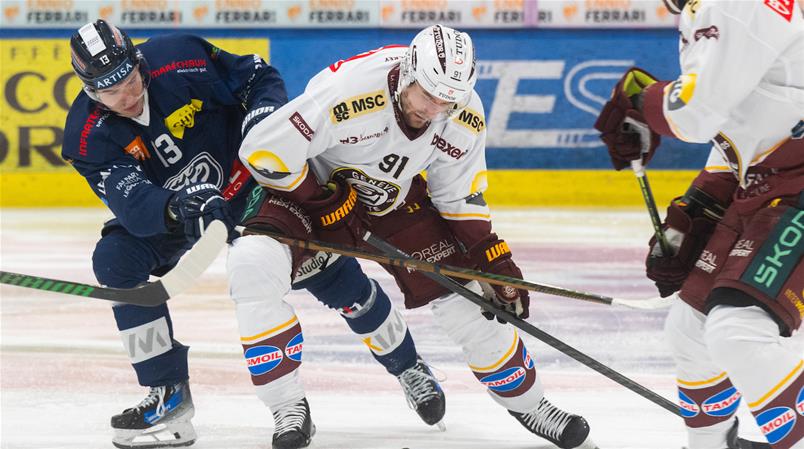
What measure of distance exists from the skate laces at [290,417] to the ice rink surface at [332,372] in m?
0.18

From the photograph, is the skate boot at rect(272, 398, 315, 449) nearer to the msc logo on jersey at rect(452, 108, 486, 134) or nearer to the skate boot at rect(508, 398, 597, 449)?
the skate boot at rect(508, 398, 597, 449)

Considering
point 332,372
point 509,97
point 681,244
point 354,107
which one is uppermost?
point 354,107

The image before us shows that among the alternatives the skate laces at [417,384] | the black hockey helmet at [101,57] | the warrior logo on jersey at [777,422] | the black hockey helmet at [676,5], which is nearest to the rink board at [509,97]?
the skate laces at [417,384]

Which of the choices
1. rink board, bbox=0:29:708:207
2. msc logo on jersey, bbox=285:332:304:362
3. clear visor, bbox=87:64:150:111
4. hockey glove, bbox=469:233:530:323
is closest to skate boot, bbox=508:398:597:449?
hockey glove, bbox=469:233:530:323

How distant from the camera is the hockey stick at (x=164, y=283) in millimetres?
2492

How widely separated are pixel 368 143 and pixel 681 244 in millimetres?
819

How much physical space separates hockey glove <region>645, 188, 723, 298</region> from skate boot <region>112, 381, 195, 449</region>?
131cm

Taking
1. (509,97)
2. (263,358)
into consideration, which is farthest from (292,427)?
(509,97)

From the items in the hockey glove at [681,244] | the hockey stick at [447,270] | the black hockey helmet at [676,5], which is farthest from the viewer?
the hockey stick at [447,270]

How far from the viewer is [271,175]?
270 centimetres

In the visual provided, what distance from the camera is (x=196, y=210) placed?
8.59 feet

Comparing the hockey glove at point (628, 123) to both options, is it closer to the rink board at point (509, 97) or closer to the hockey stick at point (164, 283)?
the hockey stick at point (164, 283)

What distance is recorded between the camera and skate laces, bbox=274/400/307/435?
265 centimetres

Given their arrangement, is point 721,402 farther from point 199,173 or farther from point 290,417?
point 199,173
